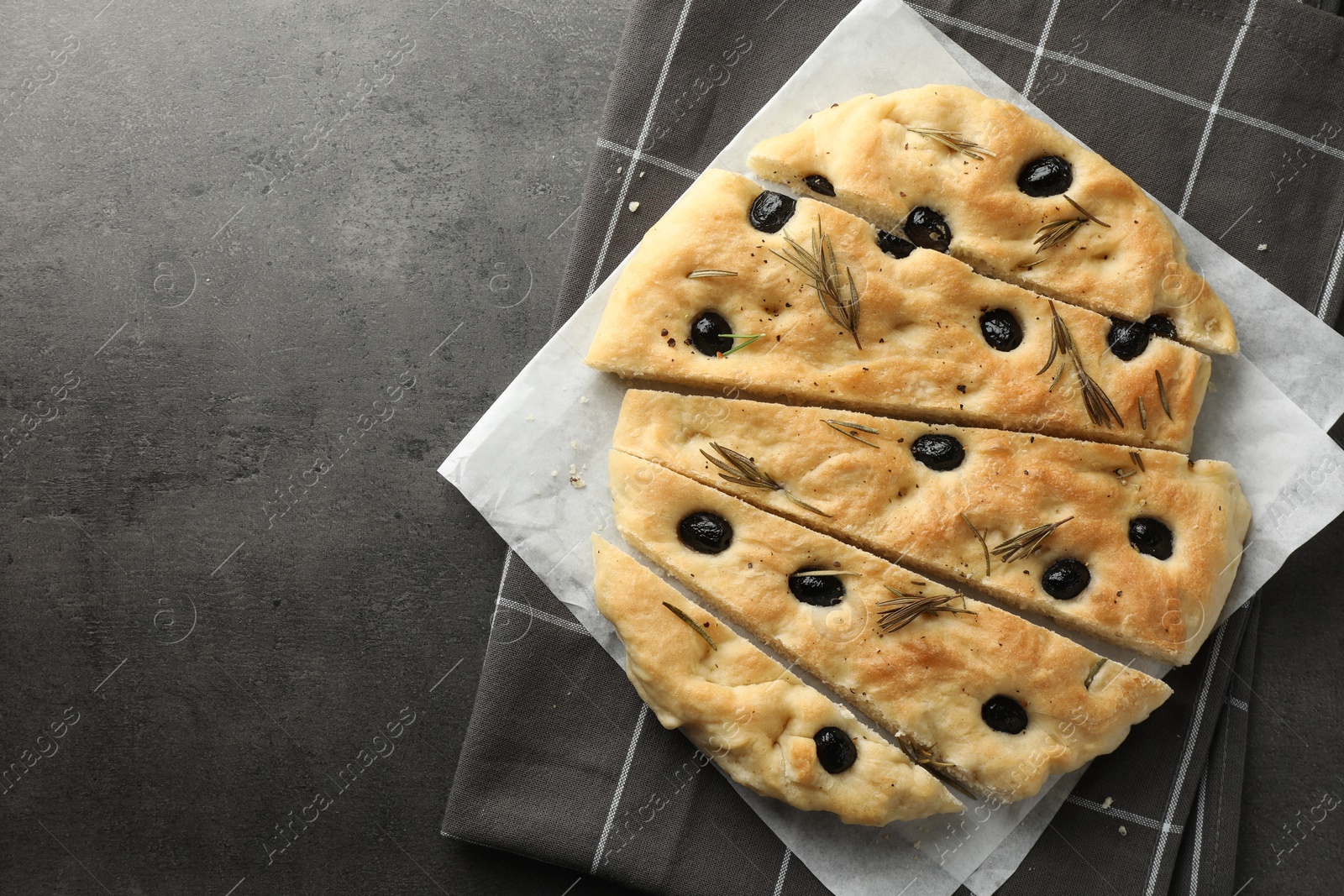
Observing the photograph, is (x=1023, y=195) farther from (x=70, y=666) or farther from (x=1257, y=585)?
(x=70, y=666)

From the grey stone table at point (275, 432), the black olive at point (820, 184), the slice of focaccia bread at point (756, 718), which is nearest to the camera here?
the slice of focaccia bread at point (756, 718)

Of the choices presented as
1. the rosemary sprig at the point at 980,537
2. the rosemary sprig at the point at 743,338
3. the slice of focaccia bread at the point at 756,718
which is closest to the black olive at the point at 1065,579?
the rosemary sprig at the point at 980,537

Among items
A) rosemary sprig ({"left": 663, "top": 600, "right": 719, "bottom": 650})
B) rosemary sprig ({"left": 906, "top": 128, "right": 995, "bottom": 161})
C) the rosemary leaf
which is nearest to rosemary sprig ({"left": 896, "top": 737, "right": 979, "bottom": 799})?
rosemary sprig ({"left": 663, "top": 600, "right": 719, "bottom": 650})

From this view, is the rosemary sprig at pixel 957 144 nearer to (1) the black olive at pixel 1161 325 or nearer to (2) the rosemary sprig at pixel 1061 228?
(2) the rosemary sprig at pixel 1061 228

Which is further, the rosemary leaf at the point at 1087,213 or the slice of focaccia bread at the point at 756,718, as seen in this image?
the rosemary leaf at the point at 1087,213

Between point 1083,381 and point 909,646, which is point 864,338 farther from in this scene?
point 909,646

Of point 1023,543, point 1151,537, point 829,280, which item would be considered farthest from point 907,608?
point 829,280

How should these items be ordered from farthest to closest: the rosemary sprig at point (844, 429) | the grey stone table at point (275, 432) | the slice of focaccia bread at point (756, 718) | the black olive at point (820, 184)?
the grey stone table at point (275, 432) → the black olive at point (820, 184) → the rosemary sprig at point (844, 429) → the slice of focaccia bread at point (756, 718)

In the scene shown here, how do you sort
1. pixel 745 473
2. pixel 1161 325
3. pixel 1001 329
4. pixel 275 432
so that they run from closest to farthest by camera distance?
pixel 745 473 < pixel 1001 329 < pixel 1161 325 < pixel 275 432
